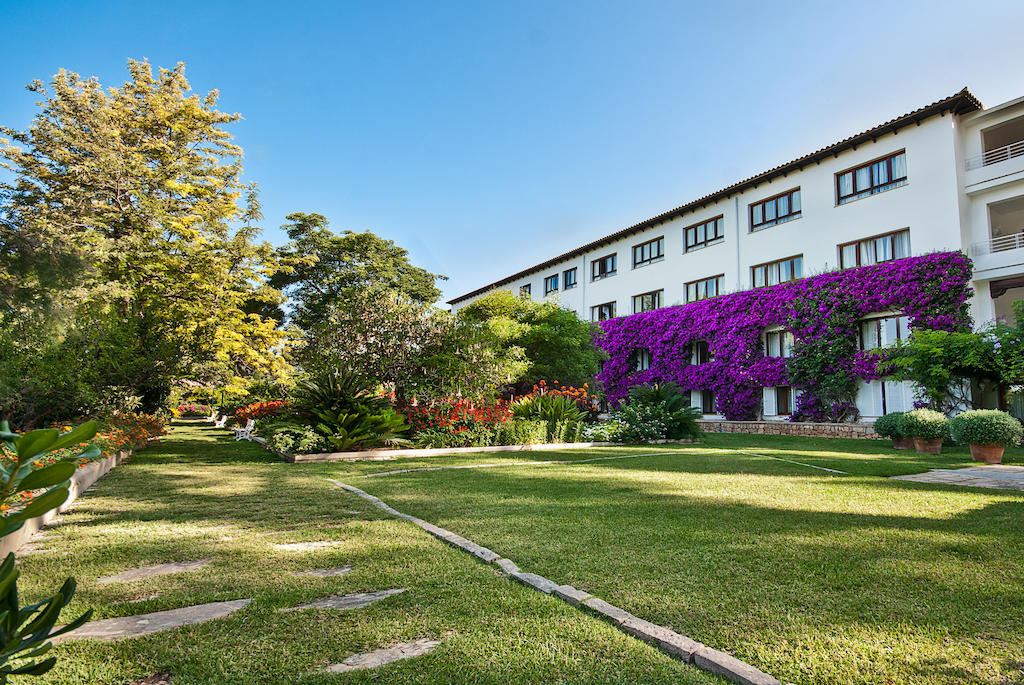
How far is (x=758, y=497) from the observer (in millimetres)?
5824

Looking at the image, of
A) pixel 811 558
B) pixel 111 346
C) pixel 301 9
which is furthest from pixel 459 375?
pixel 811 558

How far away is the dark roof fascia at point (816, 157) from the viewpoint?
16609 mm

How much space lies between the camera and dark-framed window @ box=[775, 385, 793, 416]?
20.5 meters

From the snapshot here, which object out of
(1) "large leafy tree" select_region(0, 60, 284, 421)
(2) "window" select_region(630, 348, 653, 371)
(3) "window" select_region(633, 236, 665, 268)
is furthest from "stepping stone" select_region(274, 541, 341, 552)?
A: (3) "window" select_region(633, 236, 665, 268)

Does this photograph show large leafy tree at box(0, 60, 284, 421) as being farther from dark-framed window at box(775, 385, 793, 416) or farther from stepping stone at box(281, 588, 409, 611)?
dark-framed window at box(775, 385, 793, 416)

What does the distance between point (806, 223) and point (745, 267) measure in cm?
290

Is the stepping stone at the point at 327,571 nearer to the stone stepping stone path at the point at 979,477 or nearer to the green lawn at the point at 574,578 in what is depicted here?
the green lawn at the point at 574,578

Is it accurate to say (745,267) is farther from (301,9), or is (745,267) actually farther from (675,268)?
(301,9)

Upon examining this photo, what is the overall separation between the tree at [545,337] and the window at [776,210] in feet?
29.7

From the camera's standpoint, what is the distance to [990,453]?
9578 millimetres

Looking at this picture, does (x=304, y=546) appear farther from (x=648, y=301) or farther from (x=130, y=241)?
(x=648, y=301)

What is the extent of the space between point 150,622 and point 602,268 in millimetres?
29935

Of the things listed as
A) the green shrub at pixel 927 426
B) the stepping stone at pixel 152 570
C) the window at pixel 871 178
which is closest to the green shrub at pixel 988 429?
the green shrub at pixel 927 426

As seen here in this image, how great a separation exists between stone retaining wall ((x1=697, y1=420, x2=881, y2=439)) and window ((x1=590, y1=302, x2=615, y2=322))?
9427 mm
